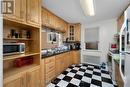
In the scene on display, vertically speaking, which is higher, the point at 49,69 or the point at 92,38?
the point at 92,38

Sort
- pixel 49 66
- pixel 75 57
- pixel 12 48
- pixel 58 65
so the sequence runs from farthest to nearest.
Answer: pixel 75 57 < pixel 58 65 < pixel 49 66 < pixel 12 48

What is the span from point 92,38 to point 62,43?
1561 millimetres

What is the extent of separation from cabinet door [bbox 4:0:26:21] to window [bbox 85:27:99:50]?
11.6ft

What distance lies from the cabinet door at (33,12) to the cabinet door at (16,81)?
102cm

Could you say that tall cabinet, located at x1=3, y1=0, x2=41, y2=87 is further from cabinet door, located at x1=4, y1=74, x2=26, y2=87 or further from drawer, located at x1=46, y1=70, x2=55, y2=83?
drawer, located at x1=46, y1=70, x2=55, y2=83

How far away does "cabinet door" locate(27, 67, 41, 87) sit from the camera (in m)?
1.69

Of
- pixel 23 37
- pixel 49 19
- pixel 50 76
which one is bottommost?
pixel 50 76

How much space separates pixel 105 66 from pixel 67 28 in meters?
2.63

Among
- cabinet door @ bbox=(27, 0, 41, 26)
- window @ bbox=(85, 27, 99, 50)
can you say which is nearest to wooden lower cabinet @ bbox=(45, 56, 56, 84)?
cabinet door @ bbox=(27, 0, 41, 26)

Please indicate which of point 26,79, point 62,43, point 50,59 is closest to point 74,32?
point 62,43

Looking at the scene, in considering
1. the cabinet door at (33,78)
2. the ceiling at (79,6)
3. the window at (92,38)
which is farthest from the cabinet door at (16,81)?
the window at (92,38)

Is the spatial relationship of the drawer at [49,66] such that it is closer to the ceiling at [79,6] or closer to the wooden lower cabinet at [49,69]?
the wooden lower cabinet at [49,69]

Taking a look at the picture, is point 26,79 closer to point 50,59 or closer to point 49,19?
point 50,59

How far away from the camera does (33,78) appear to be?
1.80 meters
